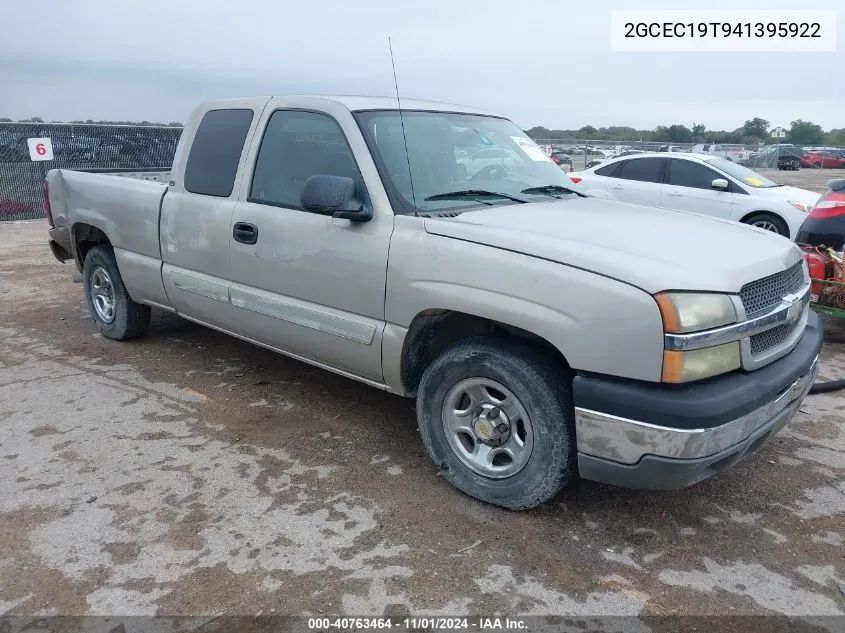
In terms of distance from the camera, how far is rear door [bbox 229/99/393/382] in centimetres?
349

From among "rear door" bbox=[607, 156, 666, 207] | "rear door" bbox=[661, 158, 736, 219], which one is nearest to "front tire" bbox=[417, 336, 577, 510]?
"rear door" bbox=[661, 158, 736, 219]

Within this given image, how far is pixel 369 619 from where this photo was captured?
8.20 ft

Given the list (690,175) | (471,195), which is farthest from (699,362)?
(690,175)

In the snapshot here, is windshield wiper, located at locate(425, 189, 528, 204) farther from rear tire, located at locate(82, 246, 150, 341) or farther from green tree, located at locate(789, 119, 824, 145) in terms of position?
green tree, located at locate(789, 119, 824, 145)

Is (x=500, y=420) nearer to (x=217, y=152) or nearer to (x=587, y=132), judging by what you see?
(x=217, y=152)

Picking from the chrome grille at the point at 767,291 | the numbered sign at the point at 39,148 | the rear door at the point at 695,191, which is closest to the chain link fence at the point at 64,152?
the numbered sign at the point at 39,148

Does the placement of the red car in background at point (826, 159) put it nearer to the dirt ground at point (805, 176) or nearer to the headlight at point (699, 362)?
the dirt ground at point (805, 176)

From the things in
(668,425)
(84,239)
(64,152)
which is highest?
(64,152)

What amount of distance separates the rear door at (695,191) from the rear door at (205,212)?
711cm

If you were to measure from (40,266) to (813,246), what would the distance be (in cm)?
904

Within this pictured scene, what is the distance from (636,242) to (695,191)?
7.77m

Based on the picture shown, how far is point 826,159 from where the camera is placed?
3644 centimetres

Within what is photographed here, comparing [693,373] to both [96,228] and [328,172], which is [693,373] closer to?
[328,172]

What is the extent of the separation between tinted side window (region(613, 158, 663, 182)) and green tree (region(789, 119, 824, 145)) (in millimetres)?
50664
